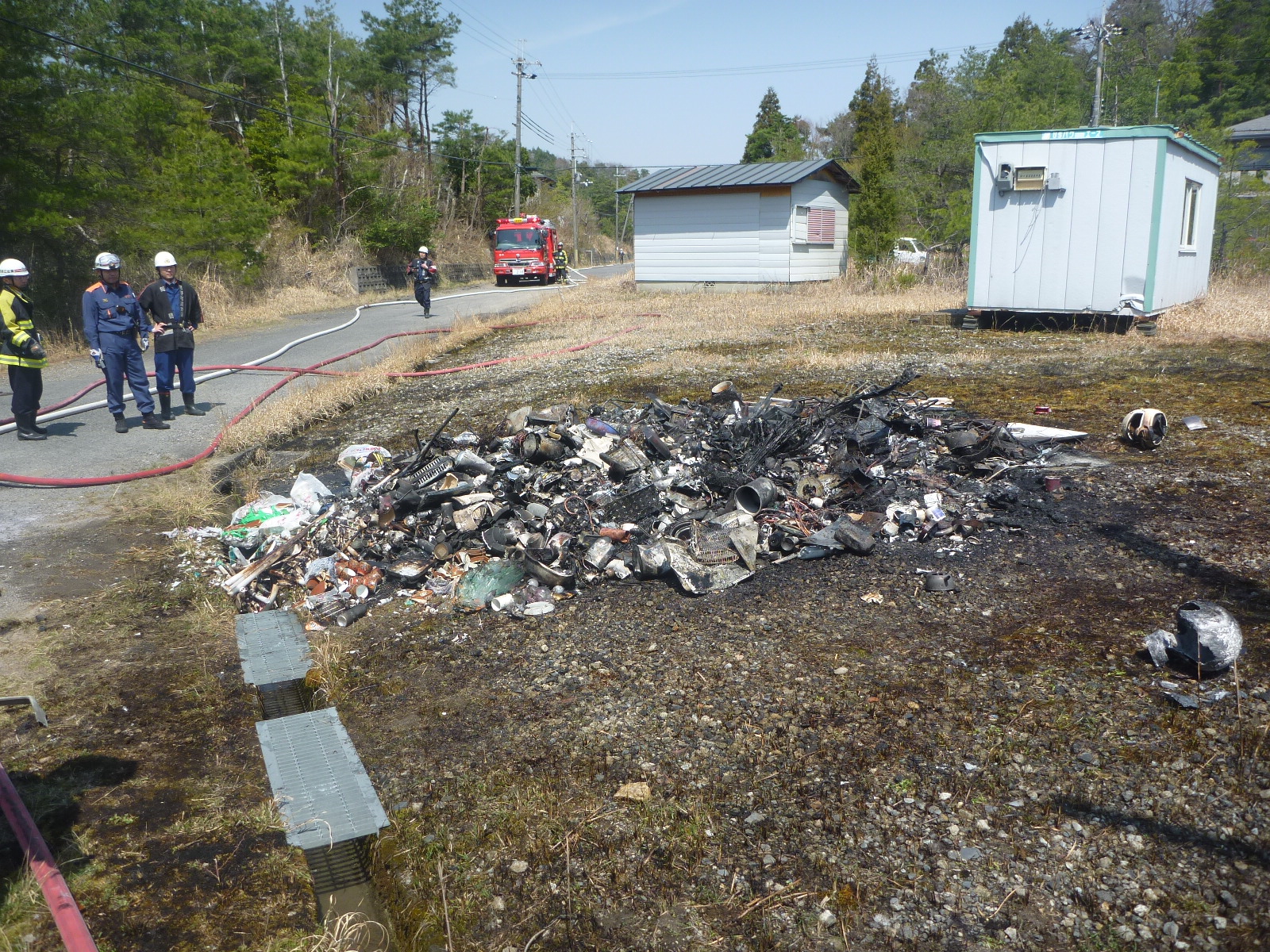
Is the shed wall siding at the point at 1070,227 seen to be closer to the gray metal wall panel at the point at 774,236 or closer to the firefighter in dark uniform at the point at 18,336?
the gray metal wall panel at the point at 774,236

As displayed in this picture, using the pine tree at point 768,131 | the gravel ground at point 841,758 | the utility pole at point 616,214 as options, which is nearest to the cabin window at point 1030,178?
the gravel ground at point 841,758

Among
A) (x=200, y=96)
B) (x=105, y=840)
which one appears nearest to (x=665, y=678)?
(x=105, y=840)

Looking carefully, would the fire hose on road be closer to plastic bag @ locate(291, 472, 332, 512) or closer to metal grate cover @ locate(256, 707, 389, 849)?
plastic bag @ locate(291, 472, 332, 512)

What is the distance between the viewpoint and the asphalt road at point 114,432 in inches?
266

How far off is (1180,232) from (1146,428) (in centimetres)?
928

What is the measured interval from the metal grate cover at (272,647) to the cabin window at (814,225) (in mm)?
20266

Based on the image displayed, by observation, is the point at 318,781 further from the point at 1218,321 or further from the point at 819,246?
the point at 819,246

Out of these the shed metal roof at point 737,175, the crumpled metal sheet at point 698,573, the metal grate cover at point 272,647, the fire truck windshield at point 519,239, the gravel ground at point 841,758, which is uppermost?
the shed metal roof at point 737,175

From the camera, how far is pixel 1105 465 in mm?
6609

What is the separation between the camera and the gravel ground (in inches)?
102

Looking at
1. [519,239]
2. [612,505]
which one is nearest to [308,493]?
[612,505]

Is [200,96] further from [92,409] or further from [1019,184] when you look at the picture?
[1019,184]

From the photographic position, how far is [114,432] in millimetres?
8977

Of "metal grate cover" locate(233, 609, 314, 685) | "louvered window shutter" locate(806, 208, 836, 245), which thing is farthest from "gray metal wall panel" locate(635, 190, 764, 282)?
"metal grate cover" locate(233, 609, 314, 685)
